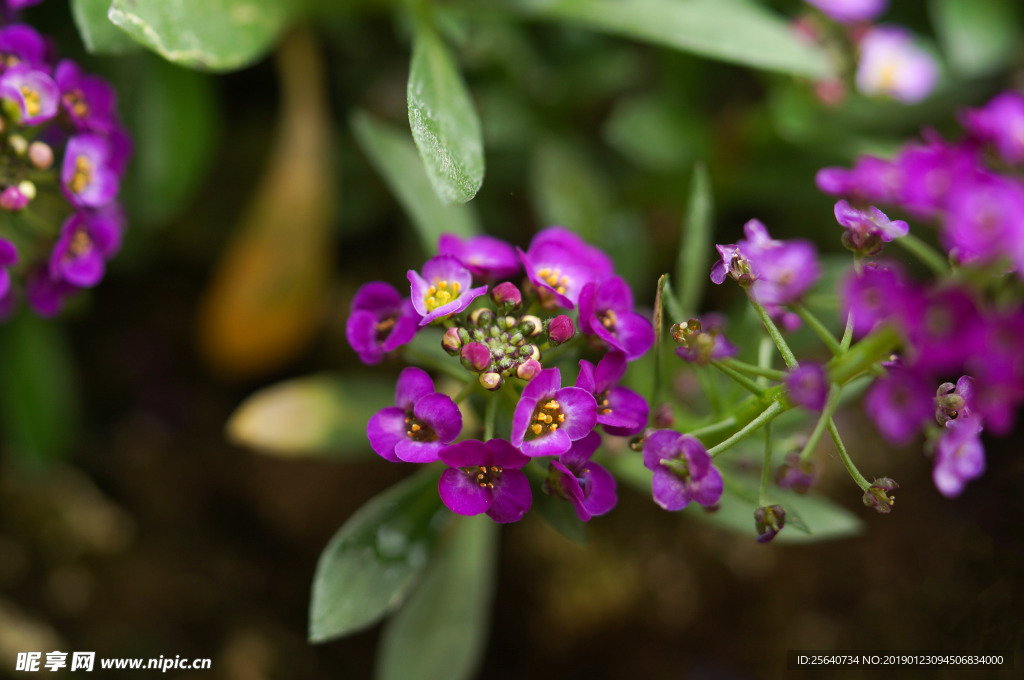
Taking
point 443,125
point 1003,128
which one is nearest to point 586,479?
point 443,125

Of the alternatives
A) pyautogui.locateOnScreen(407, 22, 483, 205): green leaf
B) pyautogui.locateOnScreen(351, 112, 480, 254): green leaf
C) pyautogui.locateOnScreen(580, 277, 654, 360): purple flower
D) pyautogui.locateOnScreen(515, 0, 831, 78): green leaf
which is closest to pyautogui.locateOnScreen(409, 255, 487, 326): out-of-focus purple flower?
pyautogui.locateOnScreen(407, 22, 483, 205): green leaf

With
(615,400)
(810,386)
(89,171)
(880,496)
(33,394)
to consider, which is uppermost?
(89,171)

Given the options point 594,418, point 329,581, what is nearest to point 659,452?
point 594,418

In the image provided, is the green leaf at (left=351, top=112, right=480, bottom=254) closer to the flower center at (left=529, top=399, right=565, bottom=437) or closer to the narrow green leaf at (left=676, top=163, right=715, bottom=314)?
the narrow green leaf at (left=676, top=163, right=715, bottom=314)

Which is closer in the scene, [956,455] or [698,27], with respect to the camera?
[956,455]

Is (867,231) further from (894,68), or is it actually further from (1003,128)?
(894,68)

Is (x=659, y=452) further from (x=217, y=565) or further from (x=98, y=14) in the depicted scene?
(x=217, y=565)
